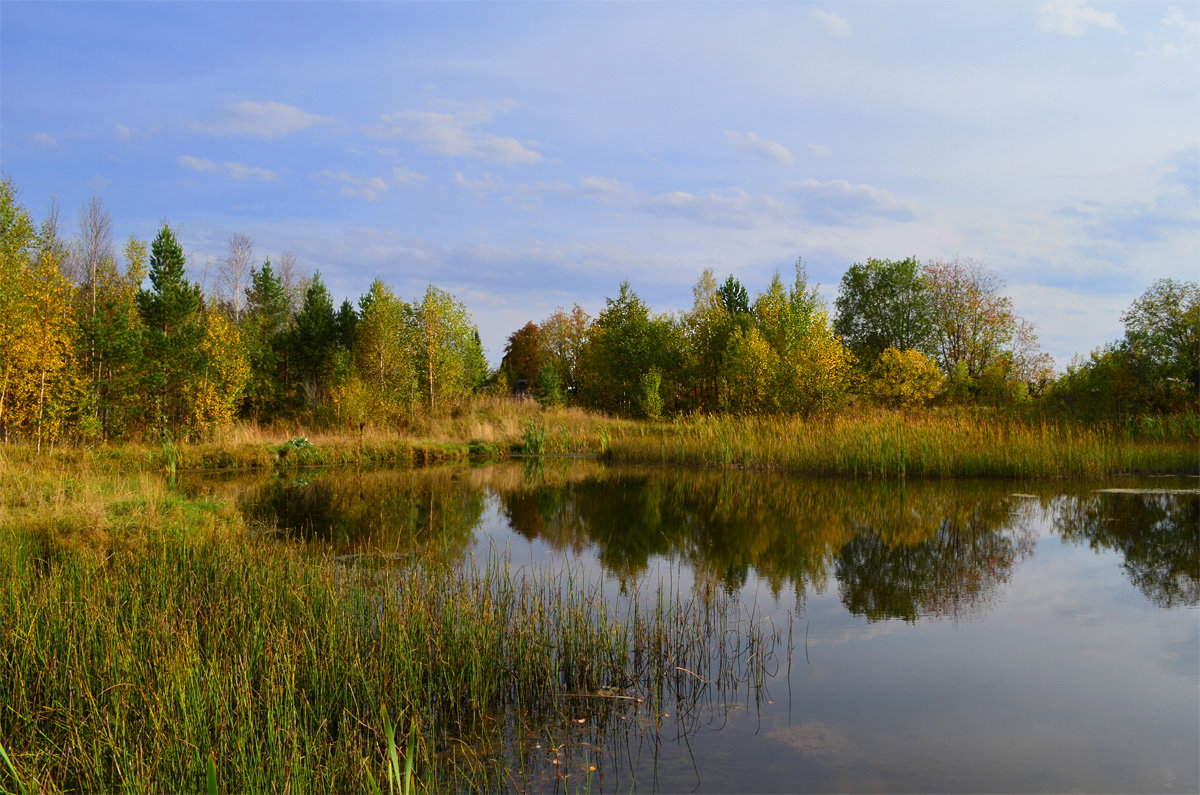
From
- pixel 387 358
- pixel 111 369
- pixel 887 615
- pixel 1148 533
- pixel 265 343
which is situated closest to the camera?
pixel 887 615

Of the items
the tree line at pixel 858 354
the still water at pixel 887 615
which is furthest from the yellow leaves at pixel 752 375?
the still water at pixel 887 615

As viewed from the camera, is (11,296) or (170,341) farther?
(170,341)

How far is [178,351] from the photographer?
2414 cm

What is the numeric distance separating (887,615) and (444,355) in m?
27.7

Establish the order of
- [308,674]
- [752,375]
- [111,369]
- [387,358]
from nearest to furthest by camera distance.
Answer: [308,674]
[111,369]
[752,375]
[387,358]

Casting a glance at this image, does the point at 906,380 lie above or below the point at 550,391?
above

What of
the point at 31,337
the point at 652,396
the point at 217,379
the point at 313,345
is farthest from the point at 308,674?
the point at 313,345

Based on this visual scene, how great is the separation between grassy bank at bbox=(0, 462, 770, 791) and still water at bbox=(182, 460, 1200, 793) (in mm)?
230

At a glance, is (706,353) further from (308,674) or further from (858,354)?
(308,674)

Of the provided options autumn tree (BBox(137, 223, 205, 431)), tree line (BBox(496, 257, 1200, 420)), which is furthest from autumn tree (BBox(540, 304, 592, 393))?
autumn tree (BBox(137, 223, 205, 431))

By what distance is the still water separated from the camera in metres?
3.81

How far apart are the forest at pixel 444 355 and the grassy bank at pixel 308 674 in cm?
1516

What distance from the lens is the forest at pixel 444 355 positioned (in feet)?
63.6

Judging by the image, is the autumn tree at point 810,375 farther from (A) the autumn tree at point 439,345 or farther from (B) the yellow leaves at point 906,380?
(A) the autumn tree at point 439,345
